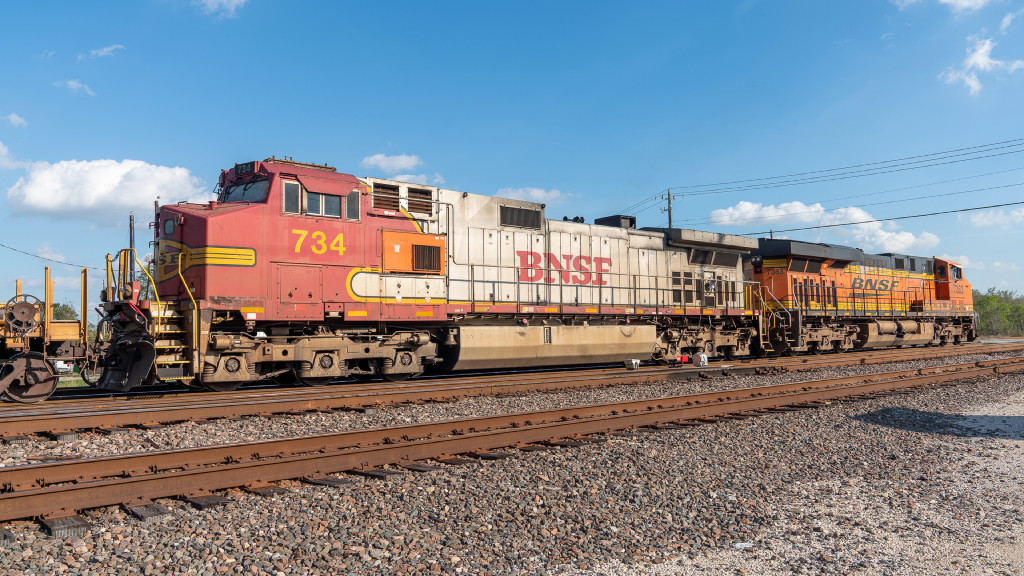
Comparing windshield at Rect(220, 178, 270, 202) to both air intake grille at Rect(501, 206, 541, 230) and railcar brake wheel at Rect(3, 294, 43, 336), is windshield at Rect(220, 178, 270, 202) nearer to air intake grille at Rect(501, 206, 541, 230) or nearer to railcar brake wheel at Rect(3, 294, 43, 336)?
railcar brake wheel at Rect(3, 294, 43, 336)

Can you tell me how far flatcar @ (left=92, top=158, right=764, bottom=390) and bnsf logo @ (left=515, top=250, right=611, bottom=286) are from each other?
0.03m

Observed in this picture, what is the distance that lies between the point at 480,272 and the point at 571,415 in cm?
539

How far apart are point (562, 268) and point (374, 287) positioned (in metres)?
4.74

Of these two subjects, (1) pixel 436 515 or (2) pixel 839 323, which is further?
(2) pixel 839 323

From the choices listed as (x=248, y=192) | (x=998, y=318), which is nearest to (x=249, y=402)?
(x=248, y=192)

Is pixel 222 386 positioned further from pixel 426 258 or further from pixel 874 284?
pixel 874 284

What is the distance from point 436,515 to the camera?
451cm

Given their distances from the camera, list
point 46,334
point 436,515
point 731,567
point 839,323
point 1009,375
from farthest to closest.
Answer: point 839,323 < point 1009,375 < point 46,334 < point 436,515 < point 731,567

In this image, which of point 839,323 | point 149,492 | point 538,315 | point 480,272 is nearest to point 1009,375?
point 839,323

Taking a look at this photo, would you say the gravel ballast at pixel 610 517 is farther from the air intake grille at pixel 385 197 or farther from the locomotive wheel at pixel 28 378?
the air intake grille at pixel 385 197

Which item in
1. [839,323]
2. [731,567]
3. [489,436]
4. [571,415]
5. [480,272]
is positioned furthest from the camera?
[839,323]

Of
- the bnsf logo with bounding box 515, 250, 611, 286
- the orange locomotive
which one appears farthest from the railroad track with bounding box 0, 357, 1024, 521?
the orange locomotive

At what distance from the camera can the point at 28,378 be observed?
873 cm

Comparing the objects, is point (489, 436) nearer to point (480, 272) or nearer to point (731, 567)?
point (731, 567)
